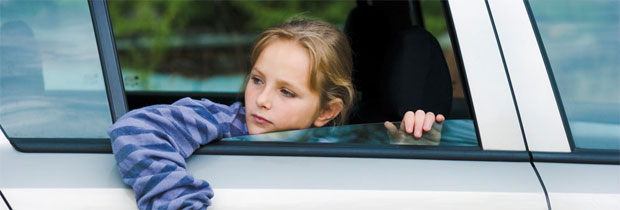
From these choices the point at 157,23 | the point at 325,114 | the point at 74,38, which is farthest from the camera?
the point at 157,23

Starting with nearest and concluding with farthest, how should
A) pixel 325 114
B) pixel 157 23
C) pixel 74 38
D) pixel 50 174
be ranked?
pixel 50 174
pixel 74 38
pixel 325 114
pixel 157 23

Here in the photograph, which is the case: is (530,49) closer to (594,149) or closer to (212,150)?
(594,149)

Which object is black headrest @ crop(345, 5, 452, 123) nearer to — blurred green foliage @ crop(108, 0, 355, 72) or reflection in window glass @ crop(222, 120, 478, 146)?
reflection in window glass @ crop(222, 120, 478, 146)

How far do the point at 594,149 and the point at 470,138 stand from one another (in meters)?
0.27

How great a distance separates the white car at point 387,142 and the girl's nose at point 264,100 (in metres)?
0.22

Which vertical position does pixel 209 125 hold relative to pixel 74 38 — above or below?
below

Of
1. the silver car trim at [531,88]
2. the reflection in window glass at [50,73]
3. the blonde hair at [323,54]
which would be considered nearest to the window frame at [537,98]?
the silver car trim at [531,88]

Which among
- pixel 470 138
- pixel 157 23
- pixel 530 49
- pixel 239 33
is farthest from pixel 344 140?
pixel 157 23

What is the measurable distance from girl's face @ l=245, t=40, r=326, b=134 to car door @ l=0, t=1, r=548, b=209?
0.26 m

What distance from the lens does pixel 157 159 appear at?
59.2 inches

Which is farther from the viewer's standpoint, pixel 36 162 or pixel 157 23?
pixel 157 23

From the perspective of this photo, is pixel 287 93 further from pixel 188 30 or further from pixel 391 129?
pixel 188 30

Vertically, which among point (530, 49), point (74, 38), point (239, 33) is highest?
point (74, 38)

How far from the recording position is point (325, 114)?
2002 millimetres
